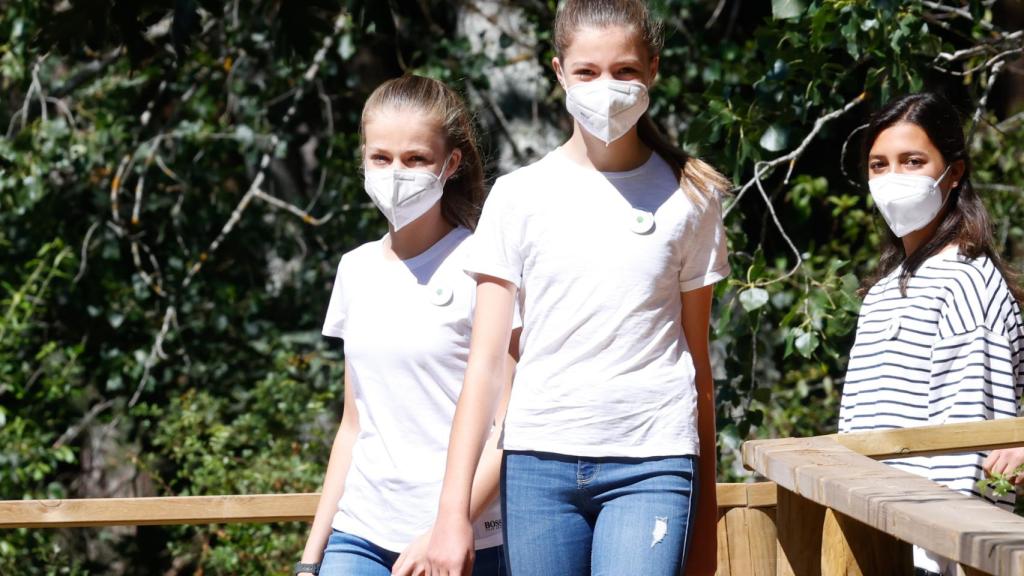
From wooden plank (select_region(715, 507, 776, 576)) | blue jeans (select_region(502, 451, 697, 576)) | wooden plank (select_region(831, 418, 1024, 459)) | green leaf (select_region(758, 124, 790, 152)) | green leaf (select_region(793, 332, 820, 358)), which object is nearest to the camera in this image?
blue jeans (select_region(502, 451, 697, 576))

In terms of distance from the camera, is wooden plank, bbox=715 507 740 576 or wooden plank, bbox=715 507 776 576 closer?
wooden plank, bbox=715 507 776 576

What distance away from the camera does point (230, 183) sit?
5637 millimetres

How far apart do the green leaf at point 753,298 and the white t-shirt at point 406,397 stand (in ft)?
3.90

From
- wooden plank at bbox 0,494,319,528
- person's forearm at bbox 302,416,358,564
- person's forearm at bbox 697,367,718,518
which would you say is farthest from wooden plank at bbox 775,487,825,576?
wooden plank at bbox 0,494,319,528

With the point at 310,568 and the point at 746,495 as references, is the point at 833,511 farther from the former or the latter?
the point at 310,568

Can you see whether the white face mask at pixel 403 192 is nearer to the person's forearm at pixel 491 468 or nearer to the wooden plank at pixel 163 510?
the person's forearm at pixel 491 468

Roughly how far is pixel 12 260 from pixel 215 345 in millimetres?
903

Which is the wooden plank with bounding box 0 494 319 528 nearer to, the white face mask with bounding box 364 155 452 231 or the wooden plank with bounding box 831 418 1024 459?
the white face mask with bounding box 364 155 452 231

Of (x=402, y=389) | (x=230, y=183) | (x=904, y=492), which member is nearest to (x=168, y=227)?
(x=230, y=183)

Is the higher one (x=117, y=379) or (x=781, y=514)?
(x=117, y=379)

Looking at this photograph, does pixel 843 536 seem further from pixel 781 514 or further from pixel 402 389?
pixel 402 389

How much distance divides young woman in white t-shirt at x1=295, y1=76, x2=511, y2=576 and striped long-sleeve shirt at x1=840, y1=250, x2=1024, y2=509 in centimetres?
84

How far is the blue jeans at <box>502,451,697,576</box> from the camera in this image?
5.81 feet

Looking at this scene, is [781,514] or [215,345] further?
[215,345]
